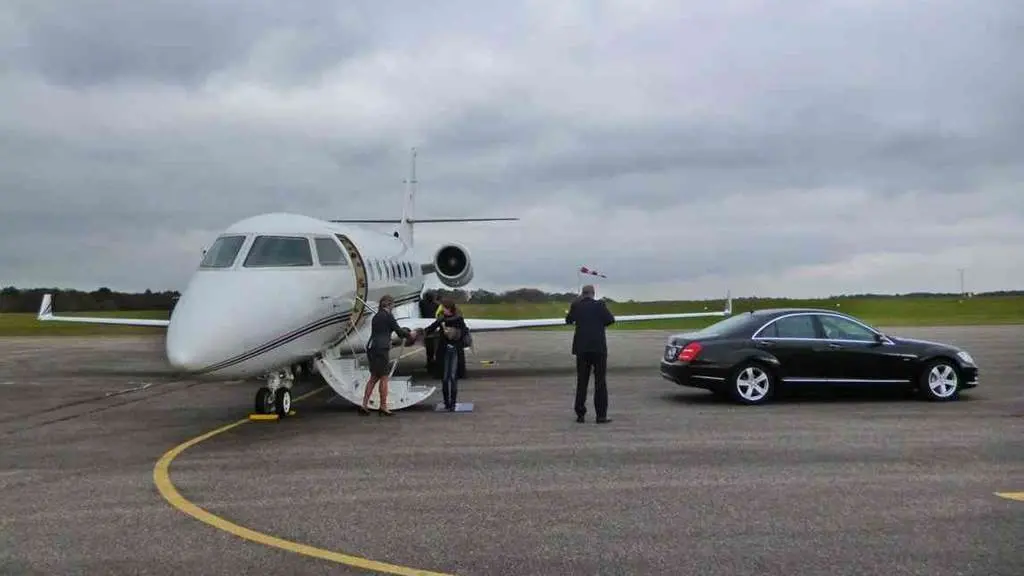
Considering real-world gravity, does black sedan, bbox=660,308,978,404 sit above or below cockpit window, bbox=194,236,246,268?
below

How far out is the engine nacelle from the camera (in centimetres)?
2527

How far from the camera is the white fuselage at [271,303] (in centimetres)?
1120

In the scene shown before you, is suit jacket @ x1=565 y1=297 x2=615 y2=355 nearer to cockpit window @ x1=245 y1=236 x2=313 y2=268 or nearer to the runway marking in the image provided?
cockpit window @ x1=245 y1=236 x2=313 y2=268

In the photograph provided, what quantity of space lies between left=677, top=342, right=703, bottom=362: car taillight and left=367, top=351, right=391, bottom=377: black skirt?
4.82 meters

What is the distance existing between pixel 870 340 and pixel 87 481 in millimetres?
11688

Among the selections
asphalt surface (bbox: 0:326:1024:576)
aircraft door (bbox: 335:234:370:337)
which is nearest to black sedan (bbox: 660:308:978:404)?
asphalt surface (bbox: 0:326:1024:576)

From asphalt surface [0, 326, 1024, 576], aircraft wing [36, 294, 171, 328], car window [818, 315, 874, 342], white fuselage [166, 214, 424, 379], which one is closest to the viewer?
asphalt surface [0, 326, 1024, 576]

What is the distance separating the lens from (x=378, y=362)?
13359 millimetres

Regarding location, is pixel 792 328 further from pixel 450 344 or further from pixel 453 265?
pixel 453 265

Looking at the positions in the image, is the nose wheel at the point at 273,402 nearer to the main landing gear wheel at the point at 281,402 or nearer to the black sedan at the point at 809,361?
the main landing gear wheel at the point at 281,402

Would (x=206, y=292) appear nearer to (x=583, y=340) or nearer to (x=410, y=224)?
(x=583, y=340)

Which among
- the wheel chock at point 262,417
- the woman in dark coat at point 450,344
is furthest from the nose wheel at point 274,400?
the woman in dark coat at point 450,344

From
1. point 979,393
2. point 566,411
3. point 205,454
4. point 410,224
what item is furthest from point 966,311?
point 205,454

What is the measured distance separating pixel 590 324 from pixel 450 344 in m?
2.63
